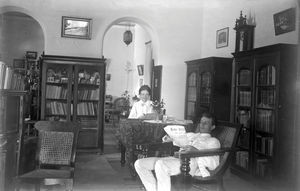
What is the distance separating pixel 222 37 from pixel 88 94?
2.68 m

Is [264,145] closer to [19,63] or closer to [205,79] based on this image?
[205,79]

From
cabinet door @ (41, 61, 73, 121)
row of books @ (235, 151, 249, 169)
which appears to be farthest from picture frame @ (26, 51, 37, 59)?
row of books @ (235, 151, 249, 169)

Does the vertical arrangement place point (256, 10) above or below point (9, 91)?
above

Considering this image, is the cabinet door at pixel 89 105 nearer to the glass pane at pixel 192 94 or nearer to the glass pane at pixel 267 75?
the glass pane at pixel 192 94

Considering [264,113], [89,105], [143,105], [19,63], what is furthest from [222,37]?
[19,63]

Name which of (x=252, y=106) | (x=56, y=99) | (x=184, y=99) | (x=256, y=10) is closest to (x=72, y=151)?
(x=252, y=106)

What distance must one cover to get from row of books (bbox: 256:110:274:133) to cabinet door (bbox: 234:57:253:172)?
0.19 m

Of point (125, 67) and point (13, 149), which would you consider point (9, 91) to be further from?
point (125, 67)

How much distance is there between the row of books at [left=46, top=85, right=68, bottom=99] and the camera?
6.26 m

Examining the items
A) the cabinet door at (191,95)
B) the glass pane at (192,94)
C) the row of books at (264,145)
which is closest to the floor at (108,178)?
the row of books at (264,145)

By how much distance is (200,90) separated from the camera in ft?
20.4

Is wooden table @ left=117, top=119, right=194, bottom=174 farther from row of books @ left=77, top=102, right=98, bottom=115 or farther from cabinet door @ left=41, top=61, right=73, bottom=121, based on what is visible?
cabinet door @ left=41, top=61, right=73, bottom=121

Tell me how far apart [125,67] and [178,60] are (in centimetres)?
573

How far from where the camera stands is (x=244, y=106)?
5.06 meters
